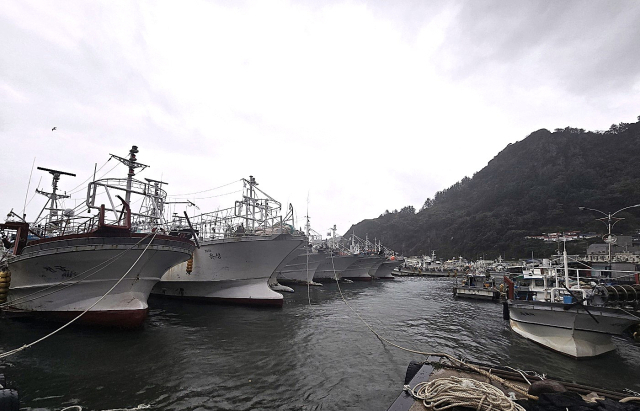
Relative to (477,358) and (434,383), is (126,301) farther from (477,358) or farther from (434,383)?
(477,358)

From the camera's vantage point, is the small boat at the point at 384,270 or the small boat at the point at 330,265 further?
the small boat at the point at 384,270

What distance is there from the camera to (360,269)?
51.1 m

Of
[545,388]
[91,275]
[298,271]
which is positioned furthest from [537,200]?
[91,275]

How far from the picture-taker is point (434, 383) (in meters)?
5.07

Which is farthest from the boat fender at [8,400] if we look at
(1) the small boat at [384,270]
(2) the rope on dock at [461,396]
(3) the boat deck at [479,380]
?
(1) the small boat at [384,270]

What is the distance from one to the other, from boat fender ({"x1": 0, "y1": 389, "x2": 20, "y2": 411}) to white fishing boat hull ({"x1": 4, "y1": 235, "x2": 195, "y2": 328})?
27.5ft

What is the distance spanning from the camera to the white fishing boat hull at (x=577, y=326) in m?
11.1

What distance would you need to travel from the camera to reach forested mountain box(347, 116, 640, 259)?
101938 millimetres

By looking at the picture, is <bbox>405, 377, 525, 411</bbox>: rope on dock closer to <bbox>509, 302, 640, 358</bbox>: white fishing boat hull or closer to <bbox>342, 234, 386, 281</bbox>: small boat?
<bbox>509, 302, 640, 358</bbox>: white fishing boat hull

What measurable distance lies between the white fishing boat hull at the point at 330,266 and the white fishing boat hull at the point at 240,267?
23167mm

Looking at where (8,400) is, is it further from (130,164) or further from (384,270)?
(384,270)

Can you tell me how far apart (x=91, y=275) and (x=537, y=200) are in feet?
481

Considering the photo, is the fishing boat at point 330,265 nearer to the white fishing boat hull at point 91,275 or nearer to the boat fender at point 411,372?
the white fishing boat hull at point 91,275

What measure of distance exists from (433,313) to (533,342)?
25.4 ft
